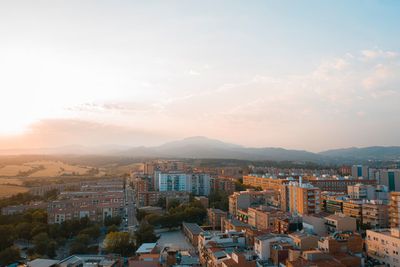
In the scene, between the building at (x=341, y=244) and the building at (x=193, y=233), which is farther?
the building at (x=193, y=233)

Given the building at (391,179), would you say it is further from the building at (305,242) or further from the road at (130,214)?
the building at (305,242)

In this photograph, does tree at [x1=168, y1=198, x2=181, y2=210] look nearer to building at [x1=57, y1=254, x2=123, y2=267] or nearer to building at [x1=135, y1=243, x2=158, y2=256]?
building at [x1=135, y1=243, x2=158, y2=256]

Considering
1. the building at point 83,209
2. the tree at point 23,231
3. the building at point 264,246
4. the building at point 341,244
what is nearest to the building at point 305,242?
the building at point 341,244

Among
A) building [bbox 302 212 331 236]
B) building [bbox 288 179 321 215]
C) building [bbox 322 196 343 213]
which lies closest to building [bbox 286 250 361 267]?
building [bbox 302 212 331 236]

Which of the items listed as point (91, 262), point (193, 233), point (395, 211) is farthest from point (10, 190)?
point (395, 211)

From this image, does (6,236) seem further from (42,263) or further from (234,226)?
(234,226)
